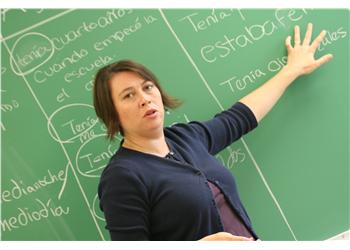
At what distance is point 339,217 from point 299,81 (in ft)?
1.62

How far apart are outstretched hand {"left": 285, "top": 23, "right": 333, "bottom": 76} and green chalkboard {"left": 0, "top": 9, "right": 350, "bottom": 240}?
29 mm

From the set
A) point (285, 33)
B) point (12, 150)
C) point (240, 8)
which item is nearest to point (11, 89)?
point (12, 150)

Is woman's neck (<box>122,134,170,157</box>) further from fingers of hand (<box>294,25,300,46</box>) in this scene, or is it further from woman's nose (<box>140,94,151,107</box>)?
fingers of hand (<box>294,25,300,46</box>)

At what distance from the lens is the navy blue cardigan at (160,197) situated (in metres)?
1.04

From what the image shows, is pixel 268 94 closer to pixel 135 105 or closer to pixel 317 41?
pixel 317 41

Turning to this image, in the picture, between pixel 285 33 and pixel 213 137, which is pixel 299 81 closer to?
pixel 285 33

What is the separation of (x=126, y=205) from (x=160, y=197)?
93mm

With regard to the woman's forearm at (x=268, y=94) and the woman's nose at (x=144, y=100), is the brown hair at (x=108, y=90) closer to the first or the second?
the woman's nose at (x=144, y=100)

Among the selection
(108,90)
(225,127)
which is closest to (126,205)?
(108,90)

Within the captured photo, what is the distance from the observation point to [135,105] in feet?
3.70

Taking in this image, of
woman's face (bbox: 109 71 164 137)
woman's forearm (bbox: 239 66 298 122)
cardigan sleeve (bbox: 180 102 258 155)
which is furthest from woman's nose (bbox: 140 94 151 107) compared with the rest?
woman's forearm (bbox: 239 66 298 122)

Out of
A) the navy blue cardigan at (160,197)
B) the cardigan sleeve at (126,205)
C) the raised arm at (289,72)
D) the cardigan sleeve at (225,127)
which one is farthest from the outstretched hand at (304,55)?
the cardigan sleeve at (126,205)

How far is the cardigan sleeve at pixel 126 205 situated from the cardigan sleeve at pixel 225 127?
315 mm

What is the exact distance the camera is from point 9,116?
1415 millimetres
